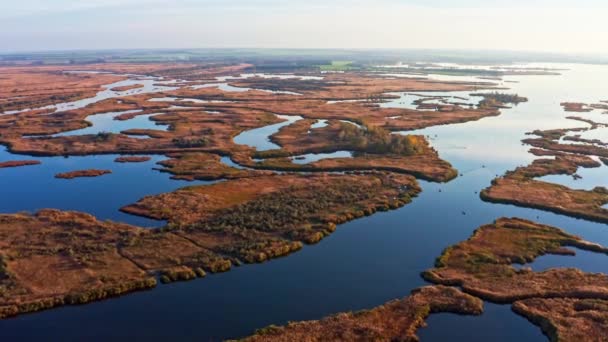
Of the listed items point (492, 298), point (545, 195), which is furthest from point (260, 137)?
point (492, 298)

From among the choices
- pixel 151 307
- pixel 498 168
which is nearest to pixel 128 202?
pixel 151 307

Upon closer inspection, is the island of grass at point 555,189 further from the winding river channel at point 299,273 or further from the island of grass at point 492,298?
the island of grass at point 492,298

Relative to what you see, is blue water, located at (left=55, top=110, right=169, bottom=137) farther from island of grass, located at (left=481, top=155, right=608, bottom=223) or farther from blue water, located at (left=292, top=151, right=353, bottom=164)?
island of grass, located at (left=481, top=155, right=608, bottom=223)

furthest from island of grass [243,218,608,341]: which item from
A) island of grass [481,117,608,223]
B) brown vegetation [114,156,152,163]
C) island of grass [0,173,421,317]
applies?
brown vegetation [114,156,152,163]

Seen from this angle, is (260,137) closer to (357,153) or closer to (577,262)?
(357,153)

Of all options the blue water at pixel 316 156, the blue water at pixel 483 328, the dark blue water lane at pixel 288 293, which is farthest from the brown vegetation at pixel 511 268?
the blue water at pixel 316 156
